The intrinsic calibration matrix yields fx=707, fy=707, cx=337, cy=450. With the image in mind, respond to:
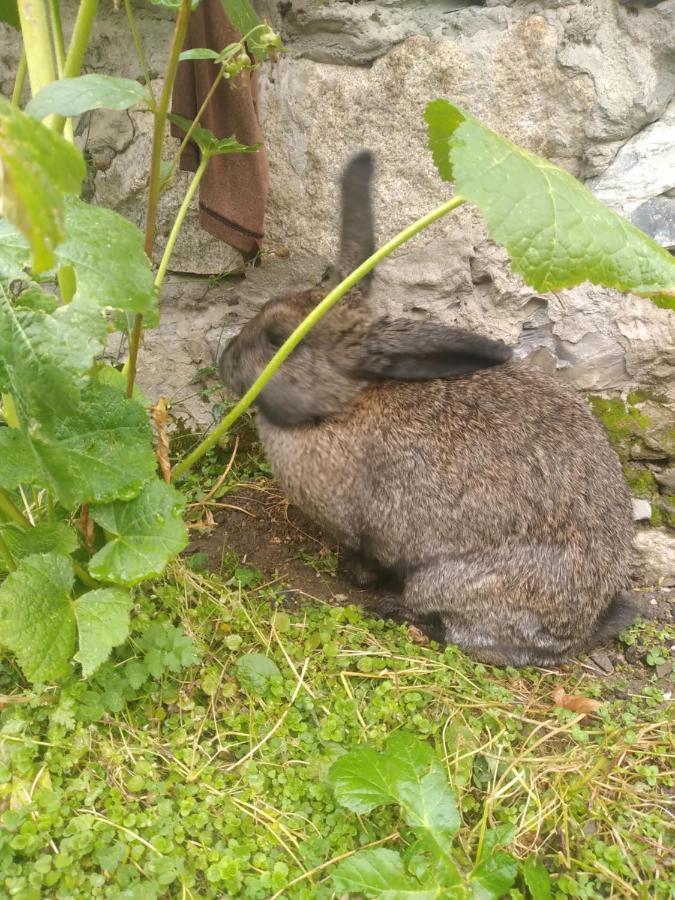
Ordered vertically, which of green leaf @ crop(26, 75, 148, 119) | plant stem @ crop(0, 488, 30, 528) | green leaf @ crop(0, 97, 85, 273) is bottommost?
plant stem @ crop(0, 488, 30, 528)

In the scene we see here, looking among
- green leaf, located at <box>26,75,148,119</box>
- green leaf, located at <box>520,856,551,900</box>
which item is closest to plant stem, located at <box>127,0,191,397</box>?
green leaf, located at <box>26,75,148,119</box>

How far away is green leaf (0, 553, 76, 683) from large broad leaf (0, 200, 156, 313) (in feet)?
2.40

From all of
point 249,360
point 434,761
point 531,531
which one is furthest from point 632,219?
point 434,761

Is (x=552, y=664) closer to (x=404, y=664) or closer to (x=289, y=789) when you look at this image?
(x=404, y=664)

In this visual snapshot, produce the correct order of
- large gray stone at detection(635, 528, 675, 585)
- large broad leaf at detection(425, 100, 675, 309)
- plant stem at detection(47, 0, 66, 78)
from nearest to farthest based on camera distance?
1. large broad leaf at detection(425, 100, 675, 309)
2. plant stem at detection(47, 0, 66, 78)
3. large gray stone at detection(635, 528, 675, 585)

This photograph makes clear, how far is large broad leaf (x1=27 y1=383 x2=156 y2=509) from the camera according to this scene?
1.69 metres

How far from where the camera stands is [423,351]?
8.42 feet

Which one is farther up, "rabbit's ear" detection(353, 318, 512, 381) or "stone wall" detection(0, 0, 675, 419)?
"stone wall" detection(0, 0, 675, 419)

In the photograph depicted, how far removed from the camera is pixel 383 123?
9.71ft

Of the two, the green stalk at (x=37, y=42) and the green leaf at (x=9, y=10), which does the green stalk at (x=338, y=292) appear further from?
the green leaf at (x=9, y=10)

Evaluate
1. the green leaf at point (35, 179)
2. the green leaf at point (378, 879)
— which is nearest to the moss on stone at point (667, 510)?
the green leaf at point (378, 879)

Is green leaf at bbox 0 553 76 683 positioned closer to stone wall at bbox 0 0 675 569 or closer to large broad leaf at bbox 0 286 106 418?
large broad leaf at bbox 0 286 106 418

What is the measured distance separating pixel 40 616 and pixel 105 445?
1.41 feet

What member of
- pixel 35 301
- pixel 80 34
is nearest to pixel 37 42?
pixel 80 34
